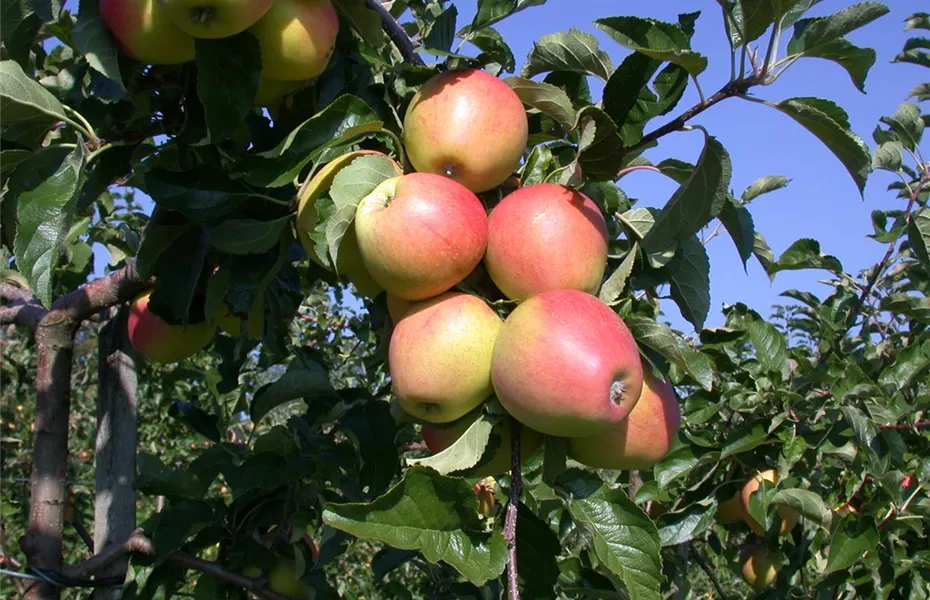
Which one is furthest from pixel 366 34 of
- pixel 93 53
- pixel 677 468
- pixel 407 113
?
pixel 677 468

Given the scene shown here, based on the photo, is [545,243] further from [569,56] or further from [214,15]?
Answer: [214,15]

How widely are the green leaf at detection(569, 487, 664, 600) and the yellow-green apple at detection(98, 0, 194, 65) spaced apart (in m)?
0.83

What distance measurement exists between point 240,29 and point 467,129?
33 centimetres

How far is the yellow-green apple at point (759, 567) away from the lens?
262 cm

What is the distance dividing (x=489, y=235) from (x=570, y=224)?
4.1 inches

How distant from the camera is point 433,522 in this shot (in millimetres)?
896

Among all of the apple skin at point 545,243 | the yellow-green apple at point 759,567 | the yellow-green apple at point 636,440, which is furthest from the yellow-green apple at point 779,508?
the apple skin at point 545,243

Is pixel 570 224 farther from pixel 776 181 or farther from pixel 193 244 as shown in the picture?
pixel 776 181

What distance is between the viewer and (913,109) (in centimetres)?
302

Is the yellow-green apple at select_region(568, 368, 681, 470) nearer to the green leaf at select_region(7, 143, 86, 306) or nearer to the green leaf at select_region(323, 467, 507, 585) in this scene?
the green leaf at select_region(323, 467, 507, 585)

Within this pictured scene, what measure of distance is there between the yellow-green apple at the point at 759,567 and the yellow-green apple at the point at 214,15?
231 centimetres

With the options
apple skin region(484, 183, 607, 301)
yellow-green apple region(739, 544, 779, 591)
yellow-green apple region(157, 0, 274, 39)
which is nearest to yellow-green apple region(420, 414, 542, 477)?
apple skin region(484, 183, 607, 301)

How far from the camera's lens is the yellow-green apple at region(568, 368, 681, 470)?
39.6 inches

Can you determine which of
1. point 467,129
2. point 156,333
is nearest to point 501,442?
point 467,129
